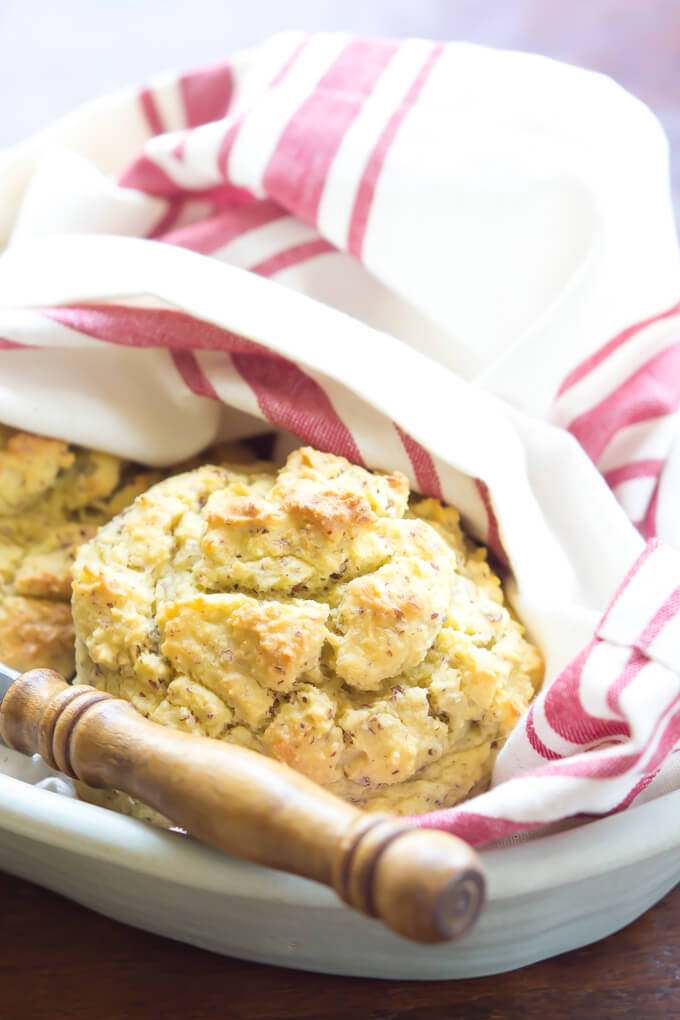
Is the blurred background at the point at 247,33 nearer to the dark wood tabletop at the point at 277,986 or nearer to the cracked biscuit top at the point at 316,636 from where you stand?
the cracked biscuit top at the point at 316,636

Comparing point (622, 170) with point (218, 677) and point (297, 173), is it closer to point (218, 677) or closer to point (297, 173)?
point (297, 173)

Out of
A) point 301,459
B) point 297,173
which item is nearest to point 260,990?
point 301,459

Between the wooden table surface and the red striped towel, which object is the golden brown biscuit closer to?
the red striped towel

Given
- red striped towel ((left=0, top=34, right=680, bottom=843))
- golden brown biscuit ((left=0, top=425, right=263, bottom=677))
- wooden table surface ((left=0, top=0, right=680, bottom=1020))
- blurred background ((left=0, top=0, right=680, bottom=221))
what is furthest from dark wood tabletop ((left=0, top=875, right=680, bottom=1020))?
blurred background ((left=0, top=0, right=680, bottom=221))

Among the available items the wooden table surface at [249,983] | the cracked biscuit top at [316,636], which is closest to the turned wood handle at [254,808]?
the cracked biscuit top at [316,636]

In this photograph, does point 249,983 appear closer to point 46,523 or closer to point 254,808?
point 254,808
